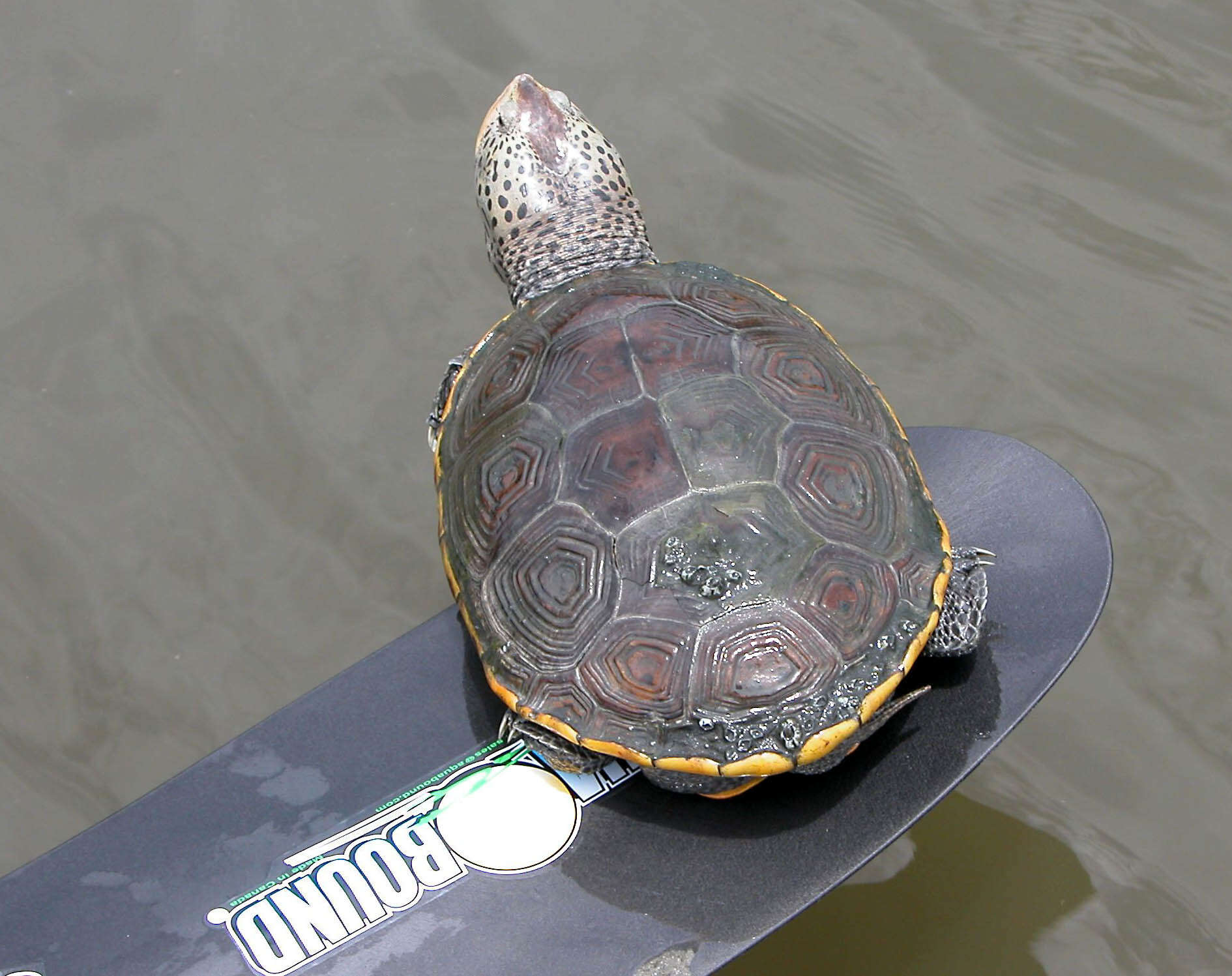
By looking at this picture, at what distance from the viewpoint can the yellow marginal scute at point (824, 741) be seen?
7.50 ft

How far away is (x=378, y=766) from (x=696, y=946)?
880 millimetres

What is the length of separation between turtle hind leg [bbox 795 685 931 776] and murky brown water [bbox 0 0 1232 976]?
37.6 inches

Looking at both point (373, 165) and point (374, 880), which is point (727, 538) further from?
point (373, 165)

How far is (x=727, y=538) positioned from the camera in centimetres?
241

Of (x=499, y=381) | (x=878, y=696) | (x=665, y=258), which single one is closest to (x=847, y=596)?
(x=878, y=696)

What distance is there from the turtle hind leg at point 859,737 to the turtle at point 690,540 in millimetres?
11

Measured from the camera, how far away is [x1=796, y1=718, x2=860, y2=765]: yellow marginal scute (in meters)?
2.29

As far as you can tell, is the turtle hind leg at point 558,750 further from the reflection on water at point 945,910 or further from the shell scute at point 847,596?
the reflection on water at point 945,910

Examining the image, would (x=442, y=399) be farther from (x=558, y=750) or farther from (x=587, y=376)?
(x=558, y=750)

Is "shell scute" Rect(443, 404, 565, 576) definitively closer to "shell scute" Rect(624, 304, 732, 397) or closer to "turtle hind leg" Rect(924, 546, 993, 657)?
"shell scute" Rect(624, 304, 732, 397)

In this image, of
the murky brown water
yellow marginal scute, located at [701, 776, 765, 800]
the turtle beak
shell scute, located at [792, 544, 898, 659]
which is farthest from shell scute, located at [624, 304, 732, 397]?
the murky brown water

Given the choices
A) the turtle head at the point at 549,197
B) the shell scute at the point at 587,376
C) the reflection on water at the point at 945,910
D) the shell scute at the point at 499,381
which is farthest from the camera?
the turtle head at the point at 549,197

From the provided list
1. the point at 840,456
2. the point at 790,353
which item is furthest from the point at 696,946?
the point at 790,353

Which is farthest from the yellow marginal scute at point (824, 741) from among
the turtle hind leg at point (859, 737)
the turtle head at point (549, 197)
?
the turtle head at point (549, 197)
